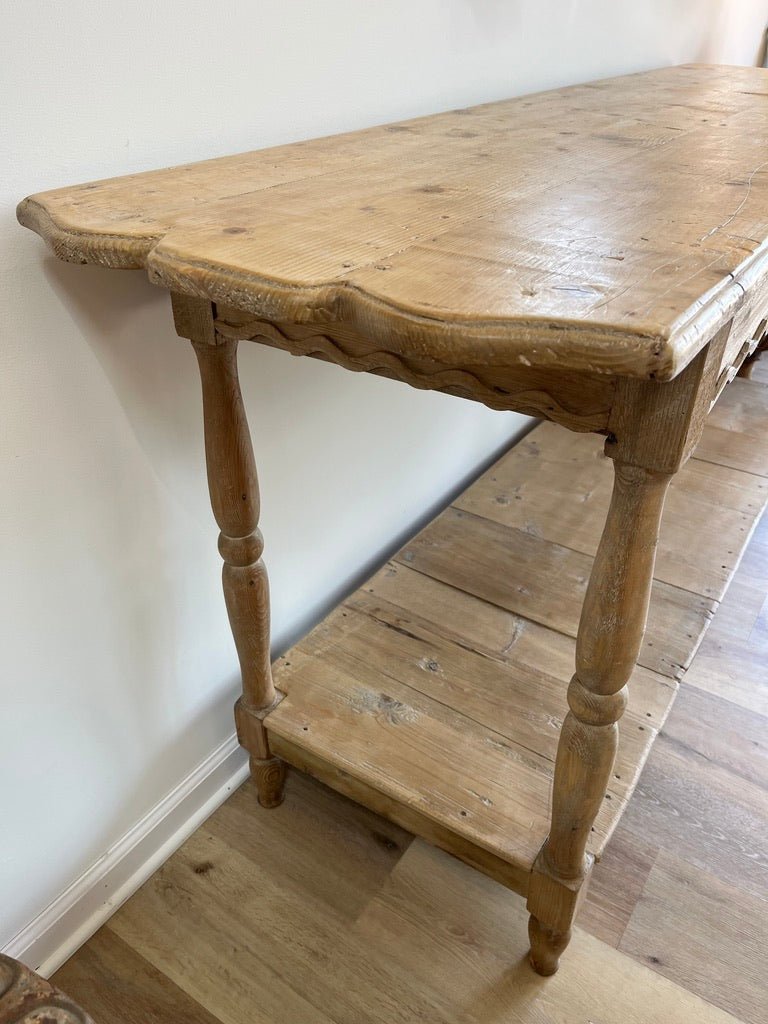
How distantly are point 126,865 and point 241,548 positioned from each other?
1.65 feet

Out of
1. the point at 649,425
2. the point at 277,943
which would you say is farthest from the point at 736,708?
the point at 649,425

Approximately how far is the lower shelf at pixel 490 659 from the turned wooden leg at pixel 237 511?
45 millimetres

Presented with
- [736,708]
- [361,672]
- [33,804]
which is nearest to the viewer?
[33,804]

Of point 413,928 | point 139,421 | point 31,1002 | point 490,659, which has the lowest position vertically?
point 413,928

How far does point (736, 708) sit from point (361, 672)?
71 cm

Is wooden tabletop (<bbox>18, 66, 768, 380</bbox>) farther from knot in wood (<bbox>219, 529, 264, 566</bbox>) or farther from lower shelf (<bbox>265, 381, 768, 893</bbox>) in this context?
lower shelf (<bbox>265, 381, 768, 893</bbox>)

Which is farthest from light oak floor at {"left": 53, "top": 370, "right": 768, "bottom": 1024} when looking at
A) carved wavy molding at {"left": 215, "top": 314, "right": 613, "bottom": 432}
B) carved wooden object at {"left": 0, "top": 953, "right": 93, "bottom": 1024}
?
carved wavy molding at {"left": 215, "top": 314, "right": 613, "bottom": 432}

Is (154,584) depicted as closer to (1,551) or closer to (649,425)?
(1,551)

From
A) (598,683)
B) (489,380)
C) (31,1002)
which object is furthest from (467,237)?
(31,1002)

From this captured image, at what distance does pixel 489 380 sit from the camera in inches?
22.2

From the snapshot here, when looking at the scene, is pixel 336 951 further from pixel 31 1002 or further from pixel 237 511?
pixel 237 511

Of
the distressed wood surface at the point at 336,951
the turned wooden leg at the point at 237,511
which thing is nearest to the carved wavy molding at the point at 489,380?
the turned wooden leg at the point at 237,511

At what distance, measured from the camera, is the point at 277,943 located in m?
0.99

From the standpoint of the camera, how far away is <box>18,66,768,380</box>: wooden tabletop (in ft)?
1.46
